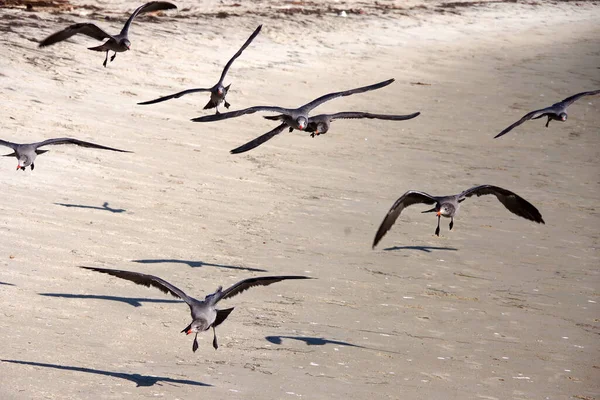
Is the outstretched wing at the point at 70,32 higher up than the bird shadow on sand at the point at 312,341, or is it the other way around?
the outstretched wing at the point at 70,32

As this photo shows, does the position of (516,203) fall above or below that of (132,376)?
above

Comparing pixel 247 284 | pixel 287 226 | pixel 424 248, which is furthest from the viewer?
pixel 287 226

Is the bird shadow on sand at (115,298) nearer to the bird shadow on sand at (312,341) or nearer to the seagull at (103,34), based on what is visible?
the bird shadow on sand at (312,341)

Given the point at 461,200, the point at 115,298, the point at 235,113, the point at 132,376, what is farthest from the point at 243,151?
the point at 132,376

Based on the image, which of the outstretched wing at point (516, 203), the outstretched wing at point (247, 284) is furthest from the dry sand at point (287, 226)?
the outstretched wing at point (516, 203)

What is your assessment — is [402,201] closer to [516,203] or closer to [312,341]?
[516,203]

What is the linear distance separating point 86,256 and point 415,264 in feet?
10.4

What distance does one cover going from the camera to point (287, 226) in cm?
1152

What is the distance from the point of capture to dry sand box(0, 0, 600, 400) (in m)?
8.12

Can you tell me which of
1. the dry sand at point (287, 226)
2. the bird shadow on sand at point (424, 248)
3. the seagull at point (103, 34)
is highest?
the seagull at point (103, 34)

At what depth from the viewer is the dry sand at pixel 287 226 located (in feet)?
26.6

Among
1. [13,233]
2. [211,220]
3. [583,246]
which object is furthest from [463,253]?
[13,233]

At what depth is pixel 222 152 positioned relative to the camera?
13.9 meters

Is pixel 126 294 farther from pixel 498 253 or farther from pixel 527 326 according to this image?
pixel 498 253
